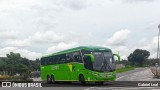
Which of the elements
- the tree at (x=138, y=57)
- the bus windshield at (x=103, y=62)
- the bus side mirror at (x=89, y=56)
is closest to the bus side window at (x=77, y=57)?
the bus side mirror at (x=89, y=56)

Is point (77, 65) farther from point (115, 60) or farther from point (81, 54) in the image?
point (115, 60)

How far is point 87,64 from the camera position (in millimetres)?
25969

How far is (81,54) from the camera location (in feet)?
87.4

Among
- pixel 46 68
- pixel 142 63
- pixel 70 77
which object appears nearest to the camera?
pixel 70 77

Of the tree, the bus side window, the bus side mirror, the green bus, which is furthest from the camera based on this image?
the tree

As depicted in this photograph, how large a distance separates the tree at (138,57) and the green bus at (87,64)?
13257cm

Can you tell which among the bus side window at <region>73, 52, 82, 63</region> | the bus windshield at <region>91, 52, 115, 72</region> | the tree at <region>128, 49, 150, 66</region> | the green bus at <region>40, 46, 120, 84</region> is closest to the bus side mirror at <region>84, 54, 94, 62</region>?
the green bus at <region>40, 46, 120, 84</region>

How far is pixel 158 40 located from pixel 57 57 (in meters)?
33.7

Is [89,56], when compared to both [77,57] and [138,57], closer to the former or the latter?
[77,57]

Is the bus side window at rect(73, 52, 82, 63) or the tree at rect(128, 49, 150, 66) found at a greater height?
the tree at rect(128, 49, 150, 66)

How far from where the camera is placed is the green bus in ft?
84.3

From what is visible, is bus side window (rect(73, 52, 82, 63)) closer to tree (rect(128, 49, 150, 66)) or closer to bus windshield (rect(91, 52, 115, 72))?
bus windshield (rect(91, 52, 115, 72))

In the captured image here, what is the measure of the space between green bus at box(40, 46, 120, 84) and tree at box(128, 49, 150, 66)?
133 meters

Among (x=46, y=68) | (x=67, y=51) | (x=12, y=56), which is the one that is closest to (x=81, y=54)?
(x=67, y=51)
